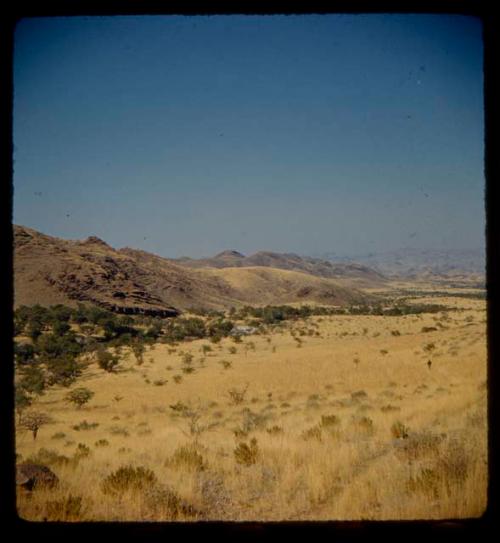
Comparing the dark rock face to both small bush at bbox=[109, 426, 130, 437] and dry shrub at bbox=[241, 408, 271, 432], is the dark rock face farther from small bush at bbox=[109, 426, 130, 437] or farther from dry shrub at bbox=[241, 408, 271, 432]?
small bush at bbox=[109, 426, 130, 437]

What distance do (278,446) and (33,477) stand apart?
3.86 meters

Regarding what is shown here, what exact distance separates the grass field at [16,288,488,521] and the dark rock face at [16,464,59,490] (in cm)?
20

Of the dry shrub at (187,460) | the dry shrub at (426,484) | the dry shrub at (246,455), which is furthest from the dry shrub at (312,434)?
the dry shrub at (426,484)

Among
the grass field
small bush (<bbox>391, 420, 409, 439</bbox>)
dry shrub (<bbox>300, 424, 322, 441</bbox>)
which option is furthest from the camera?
dry shrub (<bbox>300, 424, 322, 441</bbox>)

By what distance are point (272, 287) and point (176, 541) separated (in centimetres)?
10520

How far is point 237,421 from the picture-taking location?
11.4 m

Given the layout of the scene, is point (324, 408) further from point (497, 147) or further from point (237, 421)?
point (497, 147)

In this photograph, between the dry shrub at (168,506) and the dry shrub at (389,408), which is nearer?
the dry shrub at (168,506)

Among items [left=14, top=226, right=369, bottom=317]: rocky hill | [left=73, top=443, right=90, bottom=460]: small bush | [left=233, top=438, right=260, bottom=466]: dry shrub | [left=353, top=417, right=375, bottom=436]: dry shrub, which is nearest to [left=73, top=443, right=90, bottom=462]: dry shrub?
[left=73, top=443, right=90, bottom=460]: small bush

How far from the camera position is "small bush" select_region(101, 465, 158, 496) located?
5492 millimetres

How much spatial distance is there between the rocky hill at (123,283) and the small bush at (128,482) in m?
50.4

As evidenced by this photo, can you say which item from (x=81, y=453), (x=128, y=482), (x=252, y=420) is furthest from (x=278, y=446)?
(x=81, y=453)

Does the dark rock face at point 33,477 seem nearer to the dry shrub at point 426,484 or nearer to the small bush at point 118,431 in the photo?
the dry shrub at point 426,484

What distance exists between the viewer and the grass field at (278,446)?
15.9 ft
